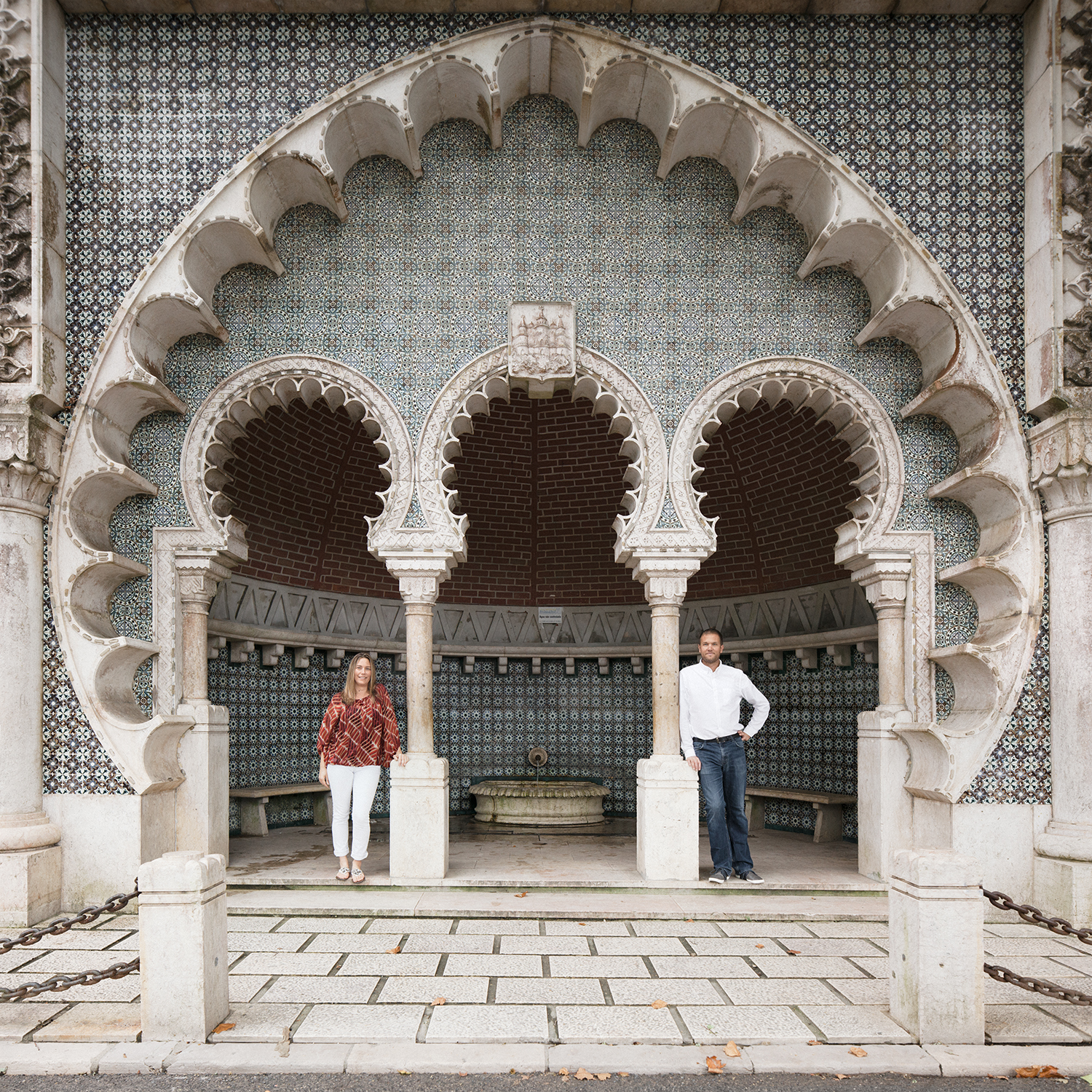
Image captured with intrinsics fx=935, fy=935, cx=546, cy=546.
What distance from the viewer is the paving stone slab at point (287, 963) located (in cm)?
491

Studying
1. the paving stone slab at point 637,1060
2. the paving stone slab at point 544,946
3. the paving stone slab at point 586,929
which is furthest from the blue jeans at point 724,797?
the paving stone slab at point 637,1060

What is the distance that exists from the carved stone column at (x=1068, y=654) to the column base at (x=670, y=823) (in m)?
2.36

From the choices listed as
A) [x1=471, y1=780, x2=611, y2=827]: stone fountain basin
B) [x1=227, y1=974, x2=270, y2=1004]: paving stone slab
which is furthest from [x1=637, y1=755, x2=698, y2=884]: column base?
[x1=227, y1=974, x2=270, y2=1004]: paving stone slab

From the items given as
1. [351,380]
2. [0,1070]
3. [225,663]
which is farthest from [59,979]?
[225,663]

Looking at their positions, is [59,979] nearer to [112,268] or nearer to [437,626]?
[112,268]

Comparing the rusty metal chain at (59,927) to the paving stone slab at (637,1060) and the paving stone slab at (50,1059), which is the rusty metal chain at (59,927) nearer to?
the paving stone slab at (50,1059)

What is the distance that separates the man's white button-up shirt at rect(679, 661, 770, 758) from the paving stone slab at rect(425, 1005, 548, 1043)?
2938mm

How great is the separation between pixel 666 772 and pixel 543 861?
144 centimetres

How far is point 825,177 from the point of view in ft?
22.6

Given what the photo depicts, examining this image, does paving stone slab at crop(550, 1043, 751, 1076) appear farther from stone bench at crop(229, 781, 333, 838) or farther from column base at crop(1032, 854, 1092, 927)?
stone bench at crop(229, 781, 333, 838)

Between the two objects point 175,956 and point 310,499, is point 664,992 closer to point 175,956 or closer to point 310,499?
point 175,956

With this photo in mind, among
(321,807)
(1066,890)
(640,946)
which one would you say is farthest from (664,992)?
(321,807)

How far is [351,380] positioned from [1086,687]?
572 centimetres

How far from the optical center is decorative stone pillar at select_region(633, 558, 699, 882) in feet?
22.3
